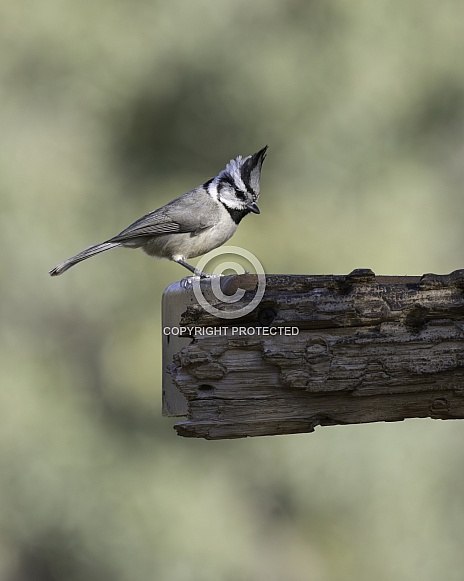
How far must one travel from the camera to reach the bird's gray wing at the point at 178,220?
140 inches

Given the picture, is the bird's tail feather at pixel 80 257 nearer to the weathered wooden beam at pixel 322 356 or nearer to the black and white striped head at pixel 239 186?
the black and white striped head at pixel 239 186

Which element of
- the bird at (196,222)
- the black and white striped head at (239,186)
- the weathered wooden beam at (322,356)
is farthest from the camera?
the bird at (196,222)

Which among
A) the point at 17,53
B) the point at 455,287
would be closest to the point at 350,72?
the point at 17,53

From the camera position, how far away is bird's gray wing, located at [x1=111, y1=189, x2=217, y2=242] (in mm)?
3553

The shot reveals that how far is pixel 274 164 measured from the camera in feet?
19.7

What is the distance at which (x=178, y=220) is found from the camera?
3.58 metres

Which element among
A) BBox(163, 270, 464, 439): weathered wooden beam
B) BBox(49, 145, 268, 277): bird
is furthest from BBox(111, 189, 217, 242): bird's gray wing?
BBox(163, 270, 464, 439): weathered wooden beam

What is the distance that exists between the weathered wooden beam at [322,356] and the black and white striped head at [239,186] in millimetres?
1257

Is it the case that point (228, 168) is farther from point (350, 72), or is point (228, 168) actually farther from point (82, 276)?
point (350, 72)

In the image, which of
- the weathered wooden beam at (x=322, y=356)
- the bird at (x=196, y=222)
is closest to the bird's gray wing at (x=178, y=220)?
the bird at (x=196, y=222)

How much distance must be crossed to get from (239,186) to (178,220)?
0.97 feet

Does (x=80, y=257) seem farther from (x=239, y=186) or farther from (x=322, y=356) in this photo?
(x=322, y=356)

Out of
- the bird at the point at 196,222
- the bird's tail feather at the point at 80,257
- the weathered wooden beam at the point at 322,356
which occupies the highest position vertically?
the bird at the point at 196,222

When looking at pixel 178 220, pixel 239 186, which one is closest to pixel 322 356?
pixel 239 186
